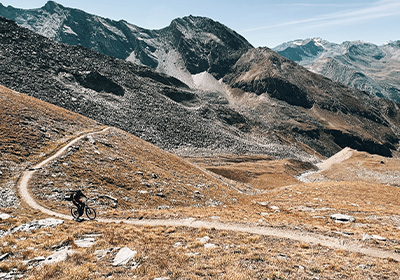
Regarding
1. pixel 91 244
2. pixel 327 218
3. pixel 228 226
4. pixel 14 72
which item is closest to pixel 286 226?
pixel 228 226

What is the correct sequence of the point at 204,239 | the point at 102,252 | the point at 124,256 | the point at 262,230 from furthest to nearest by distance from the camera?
the point at 262,230, the point at 204,239, the point at 102,252, the point at 124,256

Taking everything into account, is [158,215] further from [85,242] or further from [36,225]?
[36,225]

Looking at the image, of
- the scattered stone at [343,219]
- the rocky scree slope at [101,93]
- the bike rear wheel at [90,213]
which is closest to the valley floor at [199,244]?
the scattered stone at [343,219]

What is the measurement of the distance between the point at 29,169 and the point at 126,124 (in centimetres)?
8682

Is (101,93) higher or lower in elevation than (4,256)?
higher

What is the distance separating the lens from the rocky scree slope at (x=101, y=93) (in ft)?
378

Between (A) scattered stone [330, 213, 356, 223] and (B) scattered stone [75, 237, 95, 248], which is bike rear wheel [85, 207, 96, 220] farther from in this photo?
(A) scattered stone [330, 213, 356, 223]

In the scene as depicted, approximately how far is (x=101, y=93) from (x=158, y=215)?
428 feet

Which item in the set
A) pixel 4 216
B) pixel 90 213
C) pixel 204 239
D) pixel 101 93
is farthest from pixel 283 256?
pixel 101 93

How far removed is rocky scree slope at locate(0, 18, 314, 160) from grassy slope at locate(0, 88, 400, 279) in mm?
61621

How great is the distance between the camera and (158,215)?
2547 cm

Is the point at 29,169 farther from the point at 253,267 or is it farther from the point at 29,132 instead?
the point at 253,267

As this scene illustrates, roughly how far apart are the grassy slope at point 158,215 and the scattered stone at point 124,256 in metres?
0.44

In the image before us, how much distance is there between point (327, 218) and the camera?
92.1 ft
